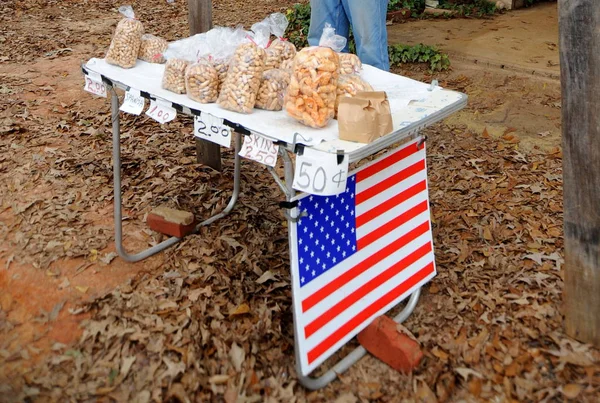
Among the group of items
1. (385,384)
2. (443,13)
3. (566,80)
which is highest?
(566,80)

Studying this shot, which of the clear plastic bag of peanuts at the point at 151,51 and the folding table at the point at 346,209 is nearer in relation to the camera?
the folding table at the point at 346,209

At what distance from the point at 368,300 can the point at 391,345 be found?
20 centimetres

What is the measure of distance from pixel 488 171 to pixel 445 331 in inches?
65.0

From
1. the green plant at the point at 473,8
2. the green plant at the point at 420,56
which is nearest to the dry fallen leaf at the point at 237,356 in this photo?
the green plant at the point at 420,56

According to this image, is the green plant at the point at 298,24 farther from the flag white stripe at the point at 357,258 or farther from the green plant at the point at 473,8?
the flag white stripe at the point at 357,258

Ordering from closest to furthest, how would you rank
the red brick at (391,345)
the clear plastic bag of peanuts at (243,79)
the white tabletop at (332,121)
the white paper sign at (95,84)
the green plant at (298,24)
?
the white tabletop at (332,121)
the clear plastic bag of peanuts at (243,79)
the red brick at (391,345)
the white paper sign at (95,84)
the green plant at (298,24)

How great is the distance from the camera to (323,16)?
12.3ft

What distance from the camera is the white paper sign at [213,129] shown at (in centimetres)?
217

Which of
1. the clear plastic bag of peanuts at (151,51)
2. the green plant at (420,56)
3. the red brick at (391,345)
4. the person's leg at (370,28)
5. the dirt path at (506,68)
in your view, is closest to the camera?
the red brick at (391,345)

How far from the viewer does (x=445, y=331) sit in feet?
8.67

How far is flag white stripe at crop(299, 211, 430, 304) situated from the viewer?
2.26 meters

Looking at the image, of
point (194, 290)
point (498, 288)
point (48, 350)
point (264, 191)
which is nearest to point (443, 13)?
point (264, 191)

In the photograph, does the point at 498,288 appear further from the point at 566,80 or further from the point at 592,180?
the point at 566,80

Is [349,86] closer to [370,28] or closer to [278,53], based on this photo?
[278,53]
